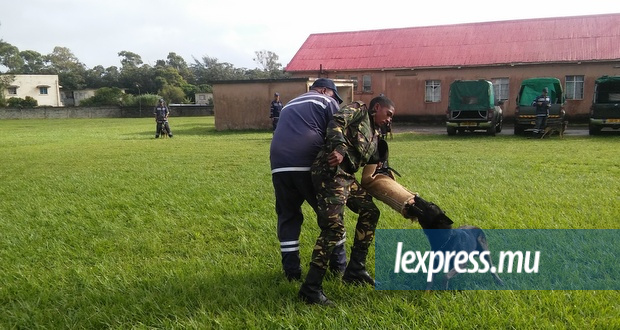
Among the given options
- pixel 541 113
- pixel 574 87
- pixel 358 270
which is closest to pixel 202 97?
pixel 574 87

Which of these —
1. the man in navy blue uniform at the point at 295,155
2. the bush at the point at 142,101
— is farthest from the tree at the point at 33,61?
the man in navy blue uniform at the point at 295,155

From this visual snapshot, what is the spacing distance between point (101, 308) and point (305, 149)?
197 cm

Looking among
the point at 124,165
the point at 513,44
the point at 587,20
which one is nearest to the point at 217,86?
the point at 124,165

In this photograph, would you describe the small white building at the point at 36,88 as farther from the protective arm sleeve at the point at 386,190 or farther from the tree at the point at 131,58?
the protective arm sleeve at the point at 386,190

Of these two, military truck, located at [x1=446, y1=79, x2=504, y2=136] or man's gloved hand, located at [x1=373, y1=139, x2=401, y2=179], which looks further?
military truck, located at [x1=446, y1=79, x2=504, y2=136]

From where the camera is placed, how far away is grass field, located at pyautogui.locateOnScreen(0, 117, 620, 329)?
3.38 meters

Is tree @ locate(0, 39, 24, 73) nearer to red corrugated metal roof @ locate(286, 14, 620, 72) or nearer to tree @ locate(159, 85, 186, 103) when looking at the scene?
tree @ locate(159, 85, 186, 103)

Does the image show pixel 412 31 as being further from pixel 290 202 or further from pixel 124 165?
pixel 290 202

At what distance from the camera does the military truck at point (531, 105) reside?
1783cm

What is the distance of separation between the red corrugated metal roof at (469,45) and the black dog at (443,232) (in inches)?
1026

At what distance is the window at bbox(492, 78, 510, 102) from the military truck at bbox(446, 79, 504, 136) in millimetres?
8571

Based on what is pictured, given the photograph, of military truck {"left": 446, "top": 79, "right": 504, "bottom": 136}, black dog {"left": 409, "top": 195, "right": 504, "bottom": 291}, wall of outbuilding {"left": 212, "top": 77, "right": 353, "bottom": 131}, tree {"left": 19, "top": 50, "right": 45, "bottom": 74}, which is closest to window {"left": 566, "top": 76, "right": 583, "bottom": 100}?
military truck {"left": 446, "top": 79, "right": 504, "bottom": 136}

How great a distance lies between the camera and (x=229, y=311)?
3480 millimetres

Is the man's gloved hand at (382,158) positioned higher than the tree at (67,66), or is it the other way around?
the tree at (67,66)
